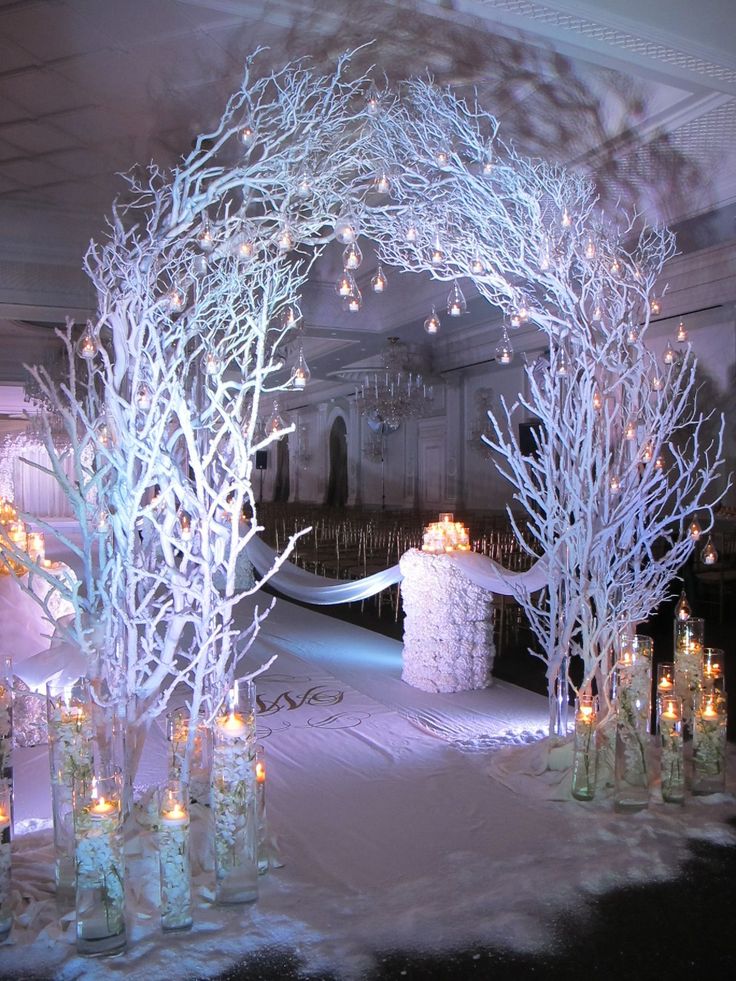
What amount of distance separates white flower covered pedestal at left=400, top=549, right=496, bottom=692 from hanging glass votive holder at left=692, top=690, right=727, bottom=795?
6.50 ft

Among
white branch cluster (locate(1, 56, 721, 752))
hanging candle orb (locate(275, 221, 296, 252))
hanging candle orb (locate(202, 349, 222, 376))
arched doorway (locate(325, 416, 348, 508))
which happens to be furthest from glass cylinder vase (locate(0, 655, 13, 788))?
arched doorway (locate(325, 416, 348, 508))

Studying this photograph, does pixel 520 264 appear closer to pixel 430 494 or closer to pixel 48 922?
pixel 48 922

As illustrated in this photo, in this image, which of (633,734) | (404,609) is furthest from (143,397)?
(404,609)

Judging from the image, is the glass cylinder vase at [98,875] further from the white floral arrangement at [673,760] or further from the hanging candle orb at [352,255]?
the hanging candle orb at [352,255]

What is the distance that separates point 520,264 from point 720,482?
5846 millimetres

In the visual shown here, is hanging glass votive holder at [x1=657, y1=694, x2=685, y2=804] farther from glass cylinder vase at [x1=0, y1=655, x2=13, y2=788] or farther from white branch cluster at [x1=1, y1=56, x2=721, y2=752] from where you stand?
glass cylinder vase at [x1=0, y1=655, x2=13, y2=788]

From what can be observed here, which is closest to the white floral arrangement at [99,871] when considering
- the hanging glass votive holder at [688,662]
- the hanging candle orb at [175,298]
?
the hanging candle orb at [175,298]

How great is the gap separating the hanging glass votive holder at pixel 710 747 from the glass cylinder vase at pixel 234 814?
191cm

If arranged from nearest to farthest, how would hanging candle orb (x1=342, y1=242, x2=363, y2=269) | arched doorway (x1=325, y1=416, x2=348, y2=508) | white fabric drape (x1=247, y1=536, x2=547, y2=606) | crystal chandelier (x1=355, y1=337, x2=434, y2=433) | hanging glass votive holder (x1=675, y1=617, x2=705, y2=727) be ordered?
hanging candle orb (x1=342, y1=242, x2=363, y2=269)
hanging glass votive holder (x1=675, y1=617, x2=705, y2=727)
white fabric drape (x1=247, y1=536, x2=547, y2=606)
crystal chandelier (x1=355, y1=337, x2=434, y2=433)
arched doorway (x1=325, y1=416, x2=348, y2=508)

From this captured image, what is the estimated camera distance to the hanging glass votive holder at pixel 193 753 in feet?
9.22

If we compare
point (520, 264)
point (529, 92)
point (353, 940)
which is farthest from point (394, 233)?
point (353, 940)

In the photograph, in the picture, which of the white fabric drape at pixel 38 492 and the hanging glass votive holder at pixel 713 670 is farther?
the white fabric drape at pixel 38 492

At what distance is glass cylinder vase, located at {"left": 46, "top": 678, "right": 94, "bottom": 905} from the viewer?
2.54 m

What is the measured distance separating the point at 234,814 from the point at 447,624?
114 inches
